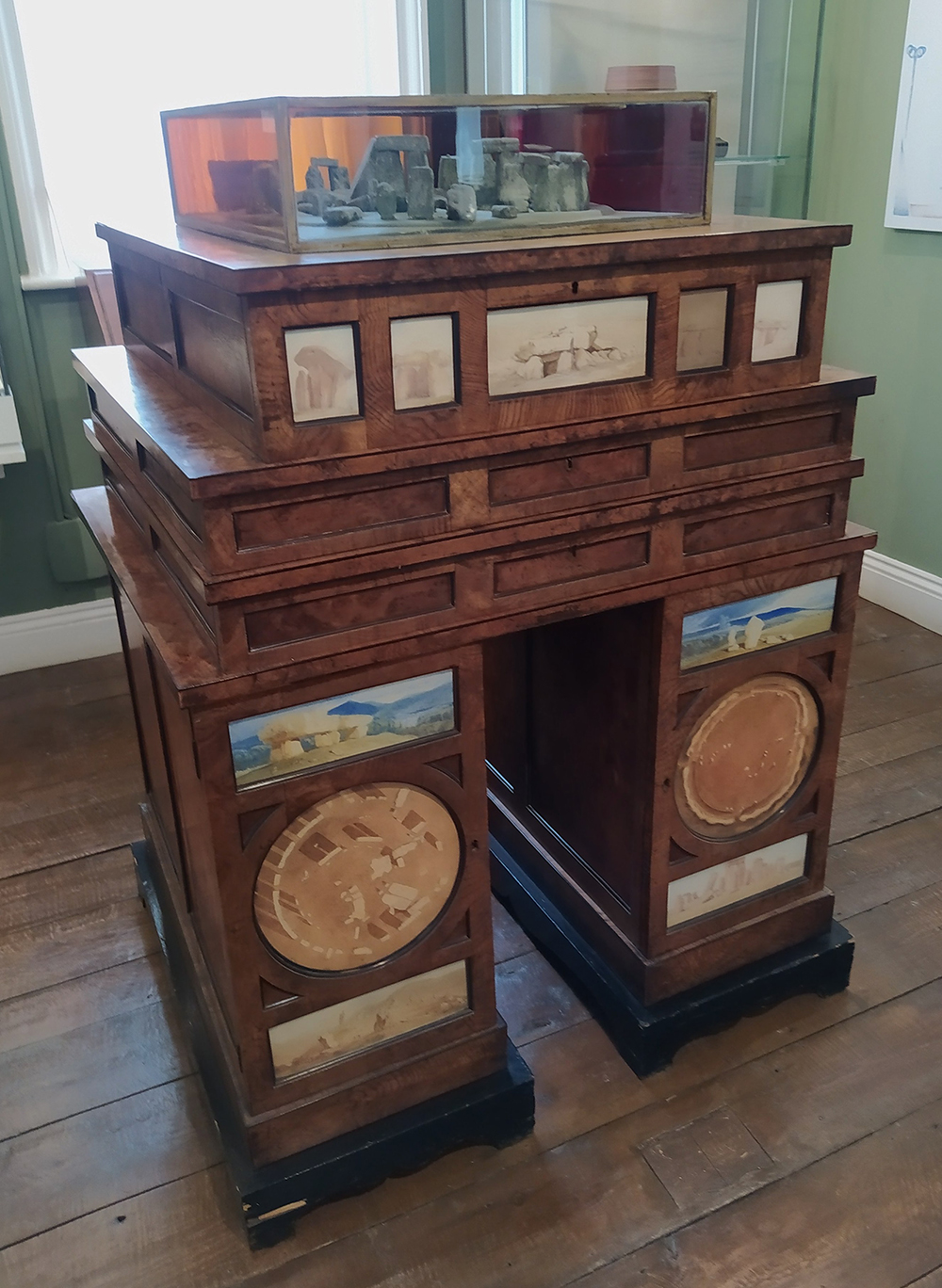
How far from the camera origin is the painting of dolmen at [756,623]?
1401mm

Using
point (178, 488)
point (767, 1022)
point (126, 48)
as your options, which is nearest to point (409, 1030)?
point (767, 1022)

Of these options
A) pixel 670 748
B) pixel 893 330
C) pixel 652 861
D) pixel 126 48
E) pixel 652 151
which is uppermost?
pixel 126 48

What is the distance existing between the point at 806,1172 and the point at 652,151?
4.47 feet

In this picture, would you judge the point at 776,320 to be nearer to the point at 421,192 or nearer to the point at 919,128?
the point at 421,192

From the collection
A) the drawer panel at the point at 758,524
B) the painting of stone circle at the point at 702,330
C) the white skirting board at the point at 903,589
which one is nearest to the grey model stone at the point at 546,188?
the painting of stone circle at the point at 702,330

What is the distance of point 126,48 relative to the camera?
99.2 inches

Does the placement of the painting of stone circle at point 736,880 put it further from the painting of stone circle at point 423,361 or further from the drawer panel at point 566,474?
the painting of stone circle at point 423,361

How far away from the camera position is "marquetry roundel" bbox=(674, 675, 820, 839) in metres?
1.48

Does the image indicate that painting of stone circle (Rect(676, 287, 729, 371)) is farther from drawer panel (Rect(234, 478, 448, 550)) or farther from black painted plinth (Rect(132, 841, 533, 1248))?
black painted plinth (Rect(132, 841, 533, 1248))

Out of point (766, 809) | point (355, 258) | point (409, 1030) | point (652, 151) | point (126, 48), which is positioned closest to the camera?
point (355, 258)

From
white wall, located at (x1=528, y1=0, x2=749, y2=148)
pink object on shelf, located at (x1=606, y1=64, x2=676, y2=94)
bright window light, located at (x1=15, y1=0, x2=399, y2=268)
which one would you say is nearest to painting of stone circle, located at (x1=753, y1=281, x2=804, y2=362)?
pink object on shelf, located at (x1=606, y1=64, x2=676, y2=94)

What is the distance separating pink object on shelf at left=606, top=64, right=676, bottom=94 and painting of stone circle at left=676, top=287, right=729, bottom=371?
4.70 ft

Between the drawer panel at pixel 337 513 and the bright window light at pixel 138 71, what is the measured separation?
1697 mm

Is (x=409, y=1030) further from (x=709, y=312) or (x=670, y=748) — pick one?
(x=709, y=312)
